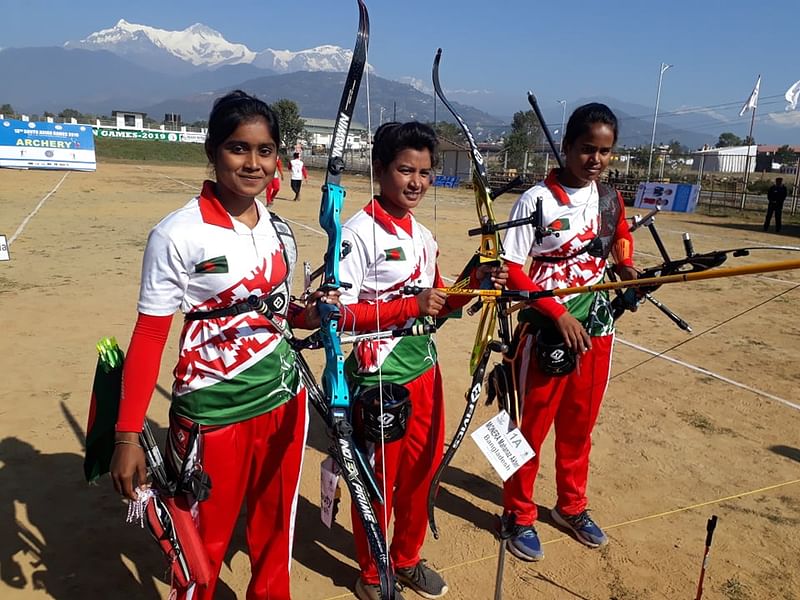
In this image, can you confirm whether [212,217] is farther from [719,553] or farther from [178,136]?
[178,136]

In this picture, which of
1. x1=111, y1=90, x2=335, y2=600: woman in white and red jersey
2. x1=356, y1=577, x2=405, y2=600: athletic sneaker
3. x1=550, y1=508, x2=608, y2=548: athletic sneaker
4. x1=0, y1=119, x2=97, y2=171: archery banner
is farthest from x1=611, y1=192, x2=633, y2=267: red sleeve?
x1=0, y1=119, x2=97, y2=171: archery banner

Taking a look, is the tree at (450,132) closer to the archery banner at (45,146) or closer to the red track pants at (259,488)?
the red track pants at (259,488)

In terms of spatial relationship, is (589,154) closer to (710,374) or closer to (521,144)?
(710,374)

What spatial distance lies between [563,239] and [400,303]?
947 mm

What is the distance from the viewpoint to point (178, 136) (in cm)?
5606

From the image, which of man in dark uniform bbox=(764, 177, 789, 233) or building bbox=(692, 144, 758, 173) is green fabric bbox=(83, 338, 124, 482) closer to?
man in dark uniform bbox=(764, 177, 789, 233)

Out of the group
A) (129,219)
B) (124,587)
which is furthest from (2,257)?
(129,219)

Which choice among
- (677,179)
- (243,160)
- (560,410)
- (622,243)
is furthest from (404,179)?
(677,179)

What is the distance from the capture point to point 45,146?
29.4 metres

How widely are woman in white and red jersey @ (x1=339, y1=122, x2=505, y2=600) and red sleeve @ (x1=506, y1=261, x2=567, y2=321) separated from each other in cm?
32

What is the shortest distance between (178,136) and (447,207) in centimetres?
4359

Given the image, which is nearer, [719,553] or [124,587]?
[124,587]

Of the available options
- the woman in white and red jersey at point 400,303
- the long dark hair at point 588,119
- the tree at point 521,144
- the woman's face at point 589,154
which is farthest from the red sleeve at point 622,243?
the tree at point 521,144

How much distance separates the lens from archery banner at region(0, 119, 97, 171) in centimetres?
2861
